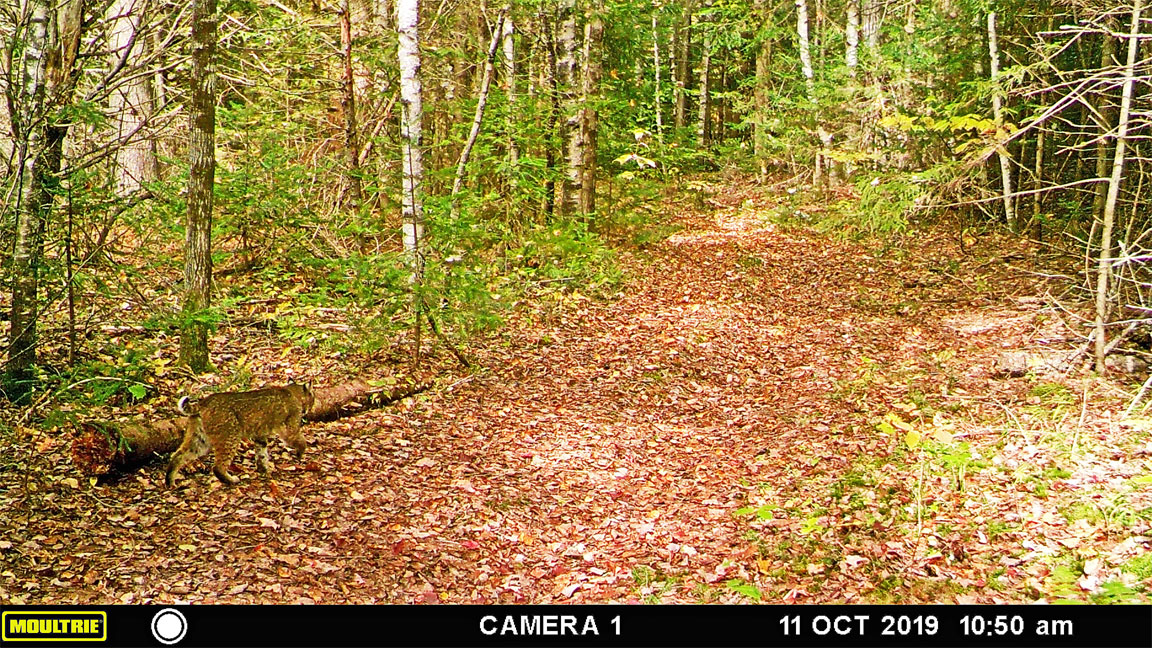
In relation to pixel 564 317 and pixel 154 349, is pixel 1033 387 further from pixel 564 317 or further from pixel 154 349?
pixel 154 349

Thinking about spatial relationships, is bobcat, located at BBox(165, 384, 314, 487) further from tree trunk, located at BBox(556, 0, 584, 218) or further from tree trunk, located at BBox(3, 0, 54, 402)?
tree trunk, located at BBox(556, 0, 584, 218)

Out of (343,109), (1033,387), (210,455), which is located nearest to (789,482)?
(1033,387)

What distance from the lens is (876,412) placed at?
8.33 m

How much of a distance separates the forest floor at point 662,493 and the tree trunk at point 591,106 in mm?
A: 5220

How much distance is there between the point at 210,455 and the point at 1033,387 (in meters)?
8.60

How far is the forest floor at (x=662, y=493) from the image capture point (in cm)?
509

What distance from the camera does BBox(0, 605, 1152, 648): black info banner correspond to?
4309mm

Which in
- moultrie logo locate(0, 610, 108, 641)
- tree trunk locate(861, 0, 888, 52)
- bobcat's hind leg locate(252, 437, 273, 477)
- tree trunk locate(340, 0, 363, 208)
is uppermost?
tree trunk locate(861, 0, 888, 52)

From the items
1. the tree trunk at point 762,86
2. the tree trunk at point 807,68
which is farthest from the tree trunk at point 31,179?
the tree trunk at point 762,86

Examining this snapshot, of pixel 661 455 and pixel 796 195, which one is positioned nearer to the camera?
pixel 661 455

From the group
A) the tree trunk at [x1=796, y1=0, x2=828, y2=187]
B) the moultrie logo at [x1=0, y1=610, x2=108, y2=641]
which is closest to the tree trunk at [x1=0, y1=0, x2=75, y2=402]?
the moultrie logo at [x1=0, y1=610, x2=108, y2=641]

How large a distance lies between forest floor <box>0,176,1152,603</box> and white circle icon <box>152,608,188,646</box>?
209 millimetres

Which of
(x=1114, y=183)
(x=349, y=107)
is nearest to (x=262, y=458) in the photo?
(x=349, y=107)

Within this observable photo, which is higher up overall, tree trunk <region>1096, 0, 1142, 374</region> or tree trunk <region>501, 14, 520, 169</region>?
tree trunk <region>501, 14, 520, 169</region>
